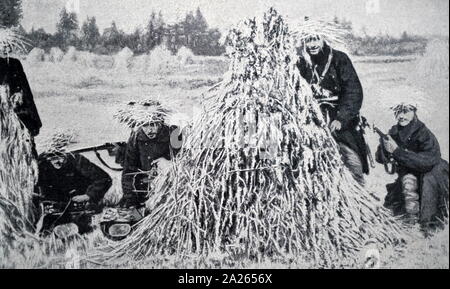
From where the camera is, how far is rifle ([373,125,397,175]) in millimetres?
Result: 5258

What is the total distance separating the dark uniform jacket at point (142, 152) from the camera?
16.6 ft

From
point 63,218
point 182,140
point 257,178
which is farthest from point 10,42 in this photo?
point 257,178

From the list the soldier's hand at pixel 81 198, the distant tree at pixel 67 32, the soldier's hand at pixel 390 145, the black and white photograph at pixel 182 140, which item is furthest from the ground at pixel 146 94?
the soldier's hand at pixel 81 198

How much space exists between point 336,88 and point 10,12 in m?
3.22

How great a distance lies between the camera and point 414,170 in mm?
5270

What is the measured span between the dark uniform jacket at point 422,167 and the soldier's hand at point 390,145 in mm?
31

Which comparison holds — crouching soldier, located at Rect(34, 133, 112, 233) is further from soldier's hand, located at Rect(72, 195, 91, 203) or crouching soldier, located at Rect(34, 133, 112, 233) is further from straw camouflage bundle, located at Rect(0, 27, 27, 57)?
straw camouflage bundle, located at Rect(0, 27, 27, 57)

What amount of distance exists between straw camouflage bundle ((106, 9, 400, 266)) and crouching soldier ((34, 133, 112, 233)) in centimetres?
50

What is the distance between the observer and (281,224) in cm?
499

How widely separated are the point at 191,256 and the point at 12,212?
175 centimetres

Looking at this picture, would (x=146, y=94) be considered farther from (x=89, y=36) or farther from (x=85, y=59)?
(x=89, y=36)
